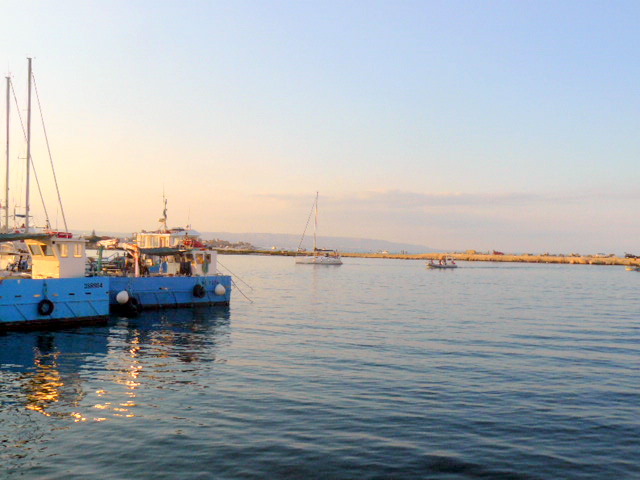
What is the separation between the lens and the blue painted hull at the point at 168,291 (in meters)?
35.4

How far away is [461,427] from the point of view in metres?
13.5

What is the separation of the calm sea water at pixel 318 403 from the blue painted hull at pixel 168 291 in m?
4.54

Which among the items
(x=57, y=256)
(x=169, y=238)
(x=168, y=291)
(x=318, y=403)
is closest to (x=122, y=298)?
(x=168, y=291)

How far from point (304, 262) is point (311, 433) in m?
120

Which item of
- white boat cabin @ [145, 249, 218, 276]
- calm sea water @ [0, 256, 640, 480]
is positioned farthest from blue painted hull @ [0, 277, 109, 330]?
white boat cabin @ [145, 249, 218, 276]

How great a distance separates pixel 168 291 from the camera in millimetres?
38250

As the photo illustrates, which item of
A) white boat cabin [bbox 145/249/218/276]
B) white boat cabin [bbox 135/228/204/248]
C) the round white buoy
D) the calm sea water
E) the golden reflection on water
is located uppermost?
white boat cabin [bbox 135/228/204/248]

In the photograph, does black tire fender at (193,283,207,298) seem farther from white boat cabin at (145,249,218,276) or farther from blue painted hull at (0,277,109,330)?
blue painted hull at (0,277,109,330)

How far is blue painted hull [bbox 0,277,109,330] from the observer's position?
26.5 metres

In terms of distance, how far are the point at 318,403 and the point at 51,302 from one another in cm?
1788

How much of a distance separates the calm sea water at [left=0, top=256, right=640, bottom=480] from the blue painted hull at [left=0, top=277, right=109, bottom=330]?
3.56ft

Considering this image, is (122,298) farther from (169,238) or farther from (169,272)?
(169,238)

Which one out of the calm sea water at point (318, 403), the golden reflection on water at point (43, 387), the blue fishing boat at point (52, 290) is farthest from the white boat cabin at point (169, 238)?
the golden reflection on water at point (43, 387)

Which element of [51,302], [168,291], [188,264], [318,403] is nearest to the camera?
[318,403]
